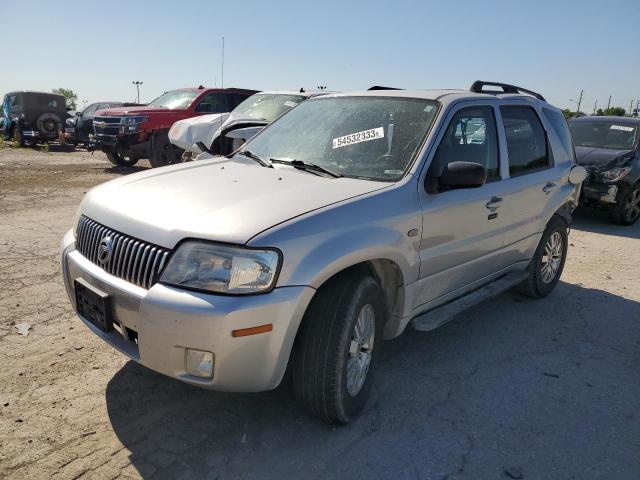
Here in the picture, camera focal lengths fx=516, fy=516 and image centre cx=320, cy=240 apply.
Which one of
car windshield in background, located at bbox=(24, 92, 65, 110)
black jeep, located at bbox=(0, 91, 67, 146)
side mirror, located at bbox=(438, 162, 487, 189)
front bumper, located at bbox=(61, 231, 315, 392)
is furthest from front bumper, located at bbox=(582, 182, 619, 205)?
car windshield in background, located at bbox=(24, 92, 65, 110)

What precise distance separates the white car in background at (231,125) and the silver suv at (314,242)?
10.2ft

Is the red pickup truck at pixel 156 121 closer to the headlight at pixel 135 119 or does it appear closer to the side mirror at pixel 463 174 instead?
the headlight at pixel 135 119

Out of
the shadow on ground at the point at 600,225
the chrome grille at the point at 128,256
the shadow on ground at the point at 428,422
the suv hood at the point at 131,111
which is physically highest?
the suv hood at the point at 131,111

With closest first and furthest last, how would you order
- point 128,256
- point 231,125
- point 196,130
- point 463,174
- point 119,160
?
point 128,256
point 463,174
point 231,125
point 196,130
point 119,160

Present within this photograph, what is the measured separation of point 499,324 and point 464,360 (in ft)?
2.83

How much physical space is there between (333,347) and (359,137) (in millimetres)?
1478

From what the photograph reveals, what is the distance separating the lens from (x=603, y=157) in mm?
8805

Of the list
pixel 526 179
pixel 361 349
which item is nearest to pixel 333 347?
pixel 361 349

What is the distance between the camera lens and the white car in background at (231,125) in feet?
23.2

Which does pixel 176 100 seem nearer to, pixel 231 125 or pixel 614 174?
pixel 231 125

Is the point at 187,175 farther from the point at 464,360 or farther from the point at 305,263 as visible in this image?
the point at 464,360

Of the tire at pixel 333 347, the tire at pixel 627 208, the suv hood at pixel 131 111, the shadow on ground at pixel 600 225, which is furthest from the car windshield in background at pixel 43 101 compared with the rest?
the tire at pixel 333 347

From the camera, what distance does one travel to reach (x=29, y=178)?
11273 millimetres

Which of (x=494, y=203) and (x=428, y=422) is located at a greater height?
(x=494, y=203)
